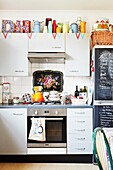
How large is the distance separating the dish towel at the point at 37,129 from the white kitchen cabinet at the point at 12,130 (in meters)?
0.12

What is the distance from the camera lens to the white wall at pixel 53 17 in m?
4.38

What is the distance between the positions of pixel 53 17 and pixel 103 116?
197 centimetres

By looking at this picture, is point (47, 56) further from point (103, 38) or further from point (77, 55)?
point (103, 38)

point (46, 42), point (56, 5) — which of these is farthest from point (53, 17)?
point (46, 42)

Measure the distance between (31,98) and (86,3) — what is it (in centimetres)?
181

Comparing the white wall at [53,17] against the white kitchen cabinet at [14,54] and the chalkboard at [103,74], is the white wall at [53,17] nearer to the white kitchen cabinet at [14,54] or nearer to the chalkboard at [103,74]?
the white kitchen cabinet at [14,54]

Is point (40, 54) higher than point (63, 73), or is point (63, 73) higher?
point (40, 54)

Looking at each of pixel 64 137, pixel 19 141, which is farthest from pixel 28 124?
pixel 64 137

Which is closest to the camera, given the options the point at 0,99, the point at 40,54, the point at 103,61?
the point at 103,61

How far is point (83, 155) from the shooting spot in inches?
149

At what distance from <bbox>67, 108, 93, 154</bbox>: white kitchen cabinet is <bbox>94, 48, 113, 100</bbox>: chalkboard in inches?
15.7

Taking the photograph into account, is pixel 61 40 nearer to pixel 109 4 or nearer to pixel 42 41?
pixel 42 41

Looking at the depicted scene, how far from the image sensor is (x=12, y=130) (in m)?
3.77

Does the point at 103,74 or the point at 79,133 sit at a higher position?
the point at 103,74
